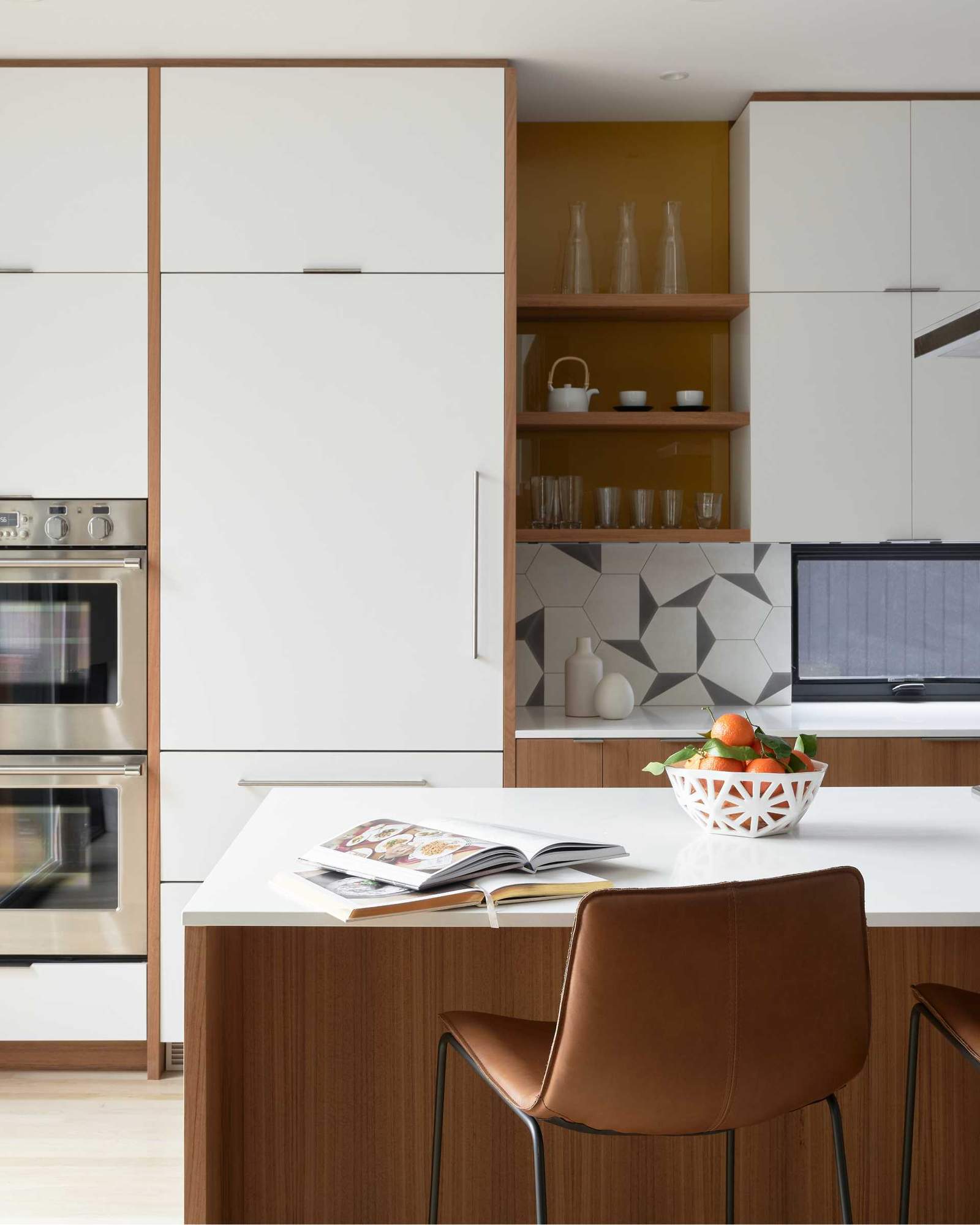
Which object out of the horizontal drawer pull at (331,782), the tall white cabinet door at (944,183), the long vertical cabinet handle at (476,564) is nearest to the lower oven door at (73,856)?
the horizontal drawer pull at (331,782)

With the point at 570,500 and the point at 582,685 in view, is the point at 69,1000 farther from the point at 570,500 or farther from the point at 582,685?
the point at 570,500

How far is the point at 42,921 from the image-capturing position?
299 centimetres

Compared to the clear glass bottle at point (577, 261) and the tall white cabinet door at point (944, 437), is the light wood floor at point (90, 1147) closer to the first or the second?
the clear glass bottle at point (577, 261)

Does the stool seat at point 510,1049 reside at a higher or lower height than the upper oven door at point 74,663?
lower

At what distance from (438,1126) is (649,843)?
20.2 inches

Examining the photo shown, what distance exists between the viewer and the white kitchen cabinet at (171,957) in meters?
2.97

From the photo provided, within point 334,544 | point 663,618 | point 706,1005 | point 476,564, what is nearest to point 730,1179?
point 706,1005

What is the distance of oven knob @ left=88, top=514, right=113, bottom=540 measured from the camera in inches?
116

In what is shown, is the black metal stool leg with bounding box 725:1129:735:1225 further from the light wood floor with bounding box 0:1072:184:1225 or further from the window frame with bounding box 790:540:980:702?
the window frame with bounding box 790:540:980:702

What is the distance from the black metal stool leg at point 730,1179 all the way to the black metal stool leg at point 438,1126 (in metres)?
0.44

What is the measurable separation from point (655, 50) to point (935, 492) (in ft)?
4.71

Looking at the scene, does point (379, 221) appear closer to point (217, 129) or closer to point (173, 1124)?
point (217, 129)

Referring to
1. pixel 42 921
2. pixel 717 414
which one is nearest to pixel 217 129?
pixel 717 414

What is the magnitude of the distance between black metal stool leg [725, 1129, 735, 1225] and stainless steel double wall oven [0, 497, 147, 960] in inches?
70.0
